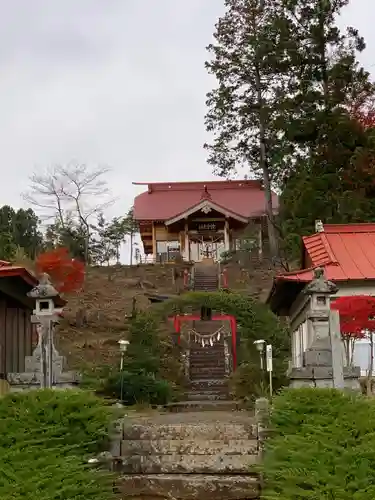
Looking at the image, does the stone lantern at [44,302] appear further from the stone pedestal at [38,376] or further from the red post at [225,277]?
the red post at [225,277]

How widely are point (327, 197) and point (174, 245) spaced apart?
61.1 ft

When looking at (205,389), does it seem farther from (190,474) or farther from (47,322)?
(190,474)

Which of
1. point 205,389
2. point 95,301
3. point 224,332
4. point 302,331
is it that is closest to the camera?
point 302,331

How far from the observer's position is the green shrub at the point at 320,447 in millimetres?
8031

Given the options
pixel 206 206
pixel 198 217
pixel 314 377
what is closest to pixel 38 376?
pixel 314 377

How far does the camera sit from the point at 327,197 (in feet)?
93.8

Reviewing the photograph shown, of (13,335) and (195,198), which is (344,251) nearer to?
(13,335)

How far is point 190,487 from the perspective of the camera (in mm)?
10148

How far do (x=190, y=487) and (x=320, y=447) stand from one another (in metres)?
2.37

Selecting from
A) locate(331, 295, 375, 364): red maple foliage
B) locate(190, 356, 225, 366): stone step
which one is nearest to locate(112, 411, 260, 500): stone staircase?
locate(331, 295, 375, 364): red maple foliage

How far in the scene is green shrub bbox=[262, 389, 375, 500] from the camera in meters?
8.03

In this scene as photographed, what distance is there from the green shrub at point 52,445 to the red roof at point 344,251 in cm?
1107

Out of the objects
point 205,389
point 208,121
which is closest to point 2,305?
point 205,389

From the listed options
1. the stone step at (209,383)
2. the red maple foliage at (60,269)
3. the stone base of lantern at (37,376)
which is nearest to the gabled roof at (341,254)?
the stone step at (209,383)
